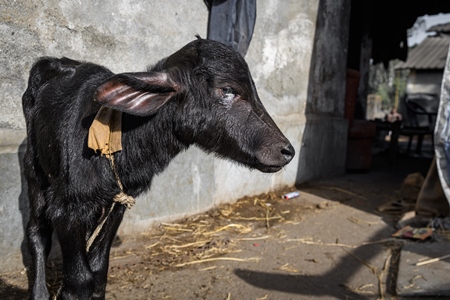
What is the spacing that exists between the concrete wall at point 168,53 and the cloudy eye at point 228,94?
1.79 m

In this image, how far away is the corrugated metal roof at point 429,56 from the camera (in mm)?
24859

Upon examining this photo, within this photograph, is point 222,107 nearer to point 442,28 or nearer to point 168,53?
point 168,53

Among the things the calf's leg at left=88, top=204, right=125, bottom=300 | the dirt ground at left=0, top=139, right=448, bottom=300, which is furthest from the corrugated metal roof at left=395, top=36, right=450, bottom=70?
the calf's leg at left=88, top=204, right=125, bottom=300

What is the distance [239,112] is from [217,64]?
0.26 meters

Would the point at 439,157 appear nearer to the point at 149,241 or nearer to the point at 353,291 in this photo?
the point at 353,291

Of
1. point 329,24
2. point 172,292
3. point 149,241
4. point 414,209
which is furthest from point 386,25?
point 172,292

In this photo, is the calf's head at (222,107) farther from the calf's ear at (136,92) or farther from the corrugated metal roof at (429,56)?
the corrugated metal roof at (429,56)

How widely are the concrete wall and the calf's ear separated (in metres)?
1.65

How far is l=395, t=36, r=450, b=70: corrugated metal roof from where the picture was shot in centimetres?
2486

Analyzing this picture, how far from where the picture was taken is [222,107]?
2.33 meters

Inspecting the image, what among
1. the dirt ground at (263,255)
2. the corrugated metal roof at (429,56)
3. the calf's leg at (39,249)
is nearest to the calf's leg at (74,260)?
the calf's leg at (39,249)

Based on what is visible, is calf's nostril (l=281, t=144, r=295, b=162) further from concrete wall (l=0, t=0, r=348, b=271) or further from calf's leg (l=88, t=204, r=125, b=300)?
concrete wall (l=0, t=0, r=348, b=271)

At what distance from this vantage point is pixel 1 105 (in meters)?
3.30

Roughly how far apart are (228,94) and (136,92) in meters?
0.48
